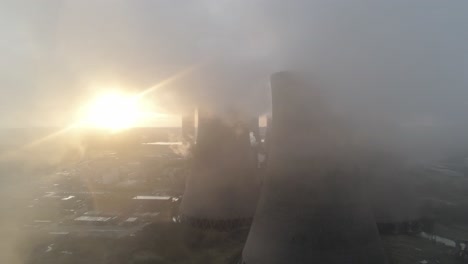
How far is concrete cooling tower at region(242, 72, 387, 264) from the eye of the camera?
734 centimetres

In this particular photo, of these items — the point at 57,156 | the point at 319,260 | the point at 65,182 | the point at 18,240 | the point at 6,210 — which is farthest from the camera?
the point at 57,156

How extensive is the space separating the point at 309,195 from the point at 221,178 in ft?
17.9

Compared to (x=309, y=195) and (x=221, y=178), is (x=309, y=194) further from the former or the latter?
(x=221, y=178)

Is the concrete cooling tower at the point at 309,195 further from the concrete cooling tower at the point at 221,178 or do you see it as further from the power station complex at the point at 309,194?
the concrete cooling tower at the point at 221,178

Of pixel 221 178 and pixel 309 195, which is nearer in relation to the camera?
pixel 309 195

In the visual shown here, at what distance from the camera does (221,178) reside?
1261 centimetres

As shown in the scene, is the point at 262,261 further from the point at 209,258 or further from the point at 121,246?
the point at 121,246

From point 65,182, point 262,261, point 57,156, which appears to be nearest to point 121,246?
point 262,261

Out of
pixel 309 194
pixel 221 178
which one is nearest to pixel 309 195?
pixel 309 194

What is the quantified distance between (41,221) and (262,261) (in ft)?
38.2

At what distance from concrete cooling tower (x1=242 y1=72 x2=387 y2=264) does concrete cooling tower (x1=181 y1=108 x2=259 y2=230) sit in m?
4.56

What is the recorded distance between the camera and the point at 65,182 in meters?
27.9

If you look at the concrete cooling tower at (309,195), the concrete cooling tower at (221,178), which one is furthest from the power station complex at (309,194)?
the concrete cooling tower at (221,178)

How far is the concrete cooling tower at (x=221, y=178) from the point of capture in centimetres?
1265
